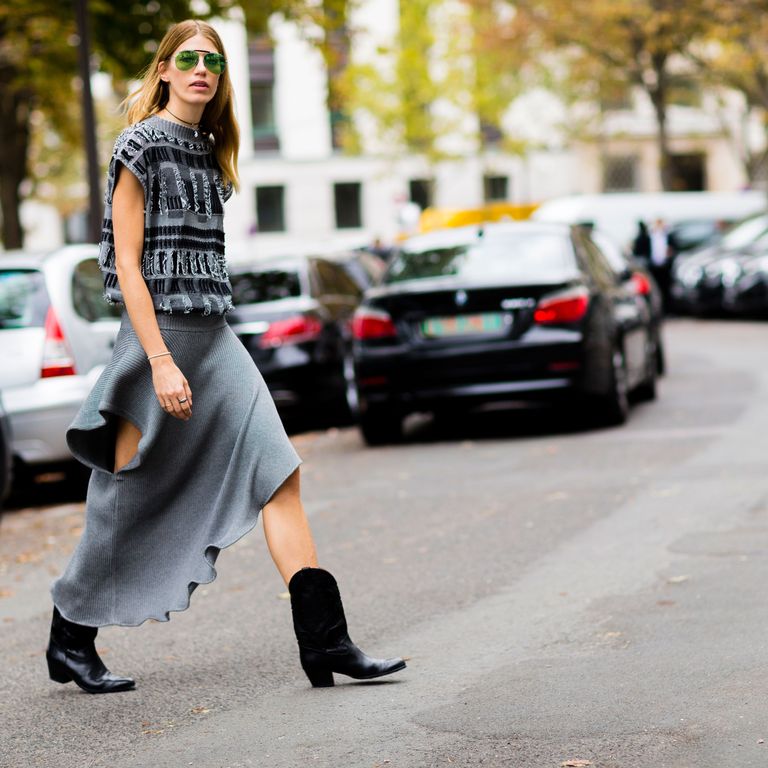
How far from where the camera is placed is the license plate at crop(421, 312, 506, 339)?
36.0 feet

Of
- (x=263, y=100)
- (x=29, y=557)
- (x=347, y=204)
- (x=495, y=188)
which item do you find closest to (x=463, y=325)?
(x=29, y=557)

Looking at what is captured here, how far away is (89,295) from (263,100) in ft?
170

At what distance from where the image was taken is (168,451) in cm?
458

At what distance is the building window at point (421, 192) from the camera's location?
60.6 metres

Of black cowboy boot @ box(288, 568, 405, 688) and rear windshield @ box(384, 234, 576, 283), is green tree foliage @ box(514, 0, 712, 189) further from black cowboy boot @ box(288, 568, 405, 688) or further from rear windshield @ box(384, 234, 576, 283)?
black cowboy boot @ box(288, 568, 405, 688)

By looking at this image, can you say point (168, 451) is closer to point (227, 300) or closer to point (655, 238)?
point (227, 300)

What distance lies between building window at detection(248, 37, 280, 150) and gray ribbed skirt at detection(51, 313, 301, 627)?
56.2m

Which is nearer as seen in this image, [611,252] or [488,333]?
[488,333]

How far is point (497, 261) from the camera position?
1127 centimetres

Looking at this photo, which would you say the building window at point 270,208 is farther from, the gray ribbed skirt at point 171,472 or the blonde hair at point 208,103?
the gray ribbed skirt at point 171,472

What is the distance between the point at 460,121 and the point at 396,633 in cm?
4849

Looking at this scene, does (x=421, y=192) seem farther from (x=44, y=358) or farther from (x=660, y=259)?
(x=44, y=358)

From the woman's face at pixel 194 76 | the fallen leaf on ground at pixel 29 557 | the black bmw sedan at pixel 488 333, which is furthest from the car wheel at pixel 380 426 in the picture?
the woman's face at pixel 194 76

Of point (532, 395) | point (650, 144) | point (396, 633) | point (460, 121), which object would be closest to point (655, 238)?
point (532, 395)
